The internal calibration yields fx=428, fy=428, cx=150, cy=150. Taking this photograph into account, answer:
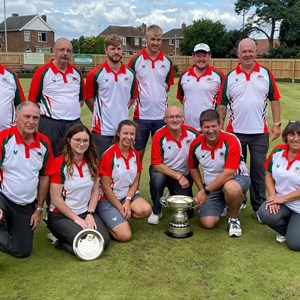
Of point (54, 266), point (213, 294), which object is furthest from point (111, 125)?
point (213, 294)

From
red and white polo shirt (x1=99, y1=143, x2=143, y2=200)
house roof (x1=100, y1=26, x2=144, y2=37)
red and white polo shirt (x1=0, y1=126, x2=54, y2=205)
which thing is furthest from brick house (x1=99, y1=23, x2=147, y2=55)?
red and white polo shirt (x1=0, y1=126, x2=54, y2=205)

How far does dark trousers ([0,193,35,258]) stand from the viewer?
169 inches

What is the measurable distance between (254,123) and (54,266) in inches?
118

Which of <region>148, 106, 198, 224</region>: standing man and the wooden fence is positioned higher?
the wooden fence

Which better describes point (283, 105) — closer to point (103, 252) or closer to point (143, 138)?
point (143, 138)

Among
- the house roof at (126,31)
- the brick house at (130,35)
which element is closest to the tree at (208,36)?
the brick house at (130,35)

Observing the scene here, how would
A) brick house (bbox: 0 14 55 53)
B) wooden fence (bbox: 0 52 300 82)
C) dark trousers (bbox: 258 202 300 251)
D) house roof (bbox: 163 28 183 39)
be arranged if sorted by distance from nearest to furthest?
1. dark trousers (bbox: 258 202 300 251)
2. wooden fence (bbox: 0 52 300 82)
3. brick house (bbox: 0 14 55 53)
4. house roof (bbox: 163 28 183 39)

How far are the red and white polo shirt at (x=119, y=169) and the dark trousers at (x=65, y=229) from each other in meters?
0.57

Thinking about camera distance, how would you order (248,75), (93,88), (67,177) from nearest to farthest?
(67,177)
(248,75)
(93,88)

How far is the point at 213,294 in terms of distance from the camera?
364 cm

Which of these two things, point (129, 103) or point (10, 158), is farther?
point (129, 103)

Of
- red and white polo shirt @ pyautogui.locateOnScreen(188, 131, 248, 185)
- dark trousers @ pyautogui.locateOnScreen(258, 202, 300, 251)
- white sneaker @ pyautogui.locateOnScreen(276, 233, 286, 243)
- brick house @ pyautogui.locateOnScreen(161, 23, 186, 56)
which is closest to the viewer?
dark trousers @ pyautogui.locateOnScreen(258, 202, 300, 251)

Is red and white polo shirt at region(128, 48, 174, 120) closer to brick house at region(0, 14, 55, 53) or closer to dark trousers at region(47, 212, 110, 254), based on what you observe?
dark trousers at region(47, 212, 110, 254)

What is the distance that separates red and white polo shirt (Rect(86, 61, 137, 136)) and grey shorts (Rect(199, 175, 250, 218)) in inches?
62.4
